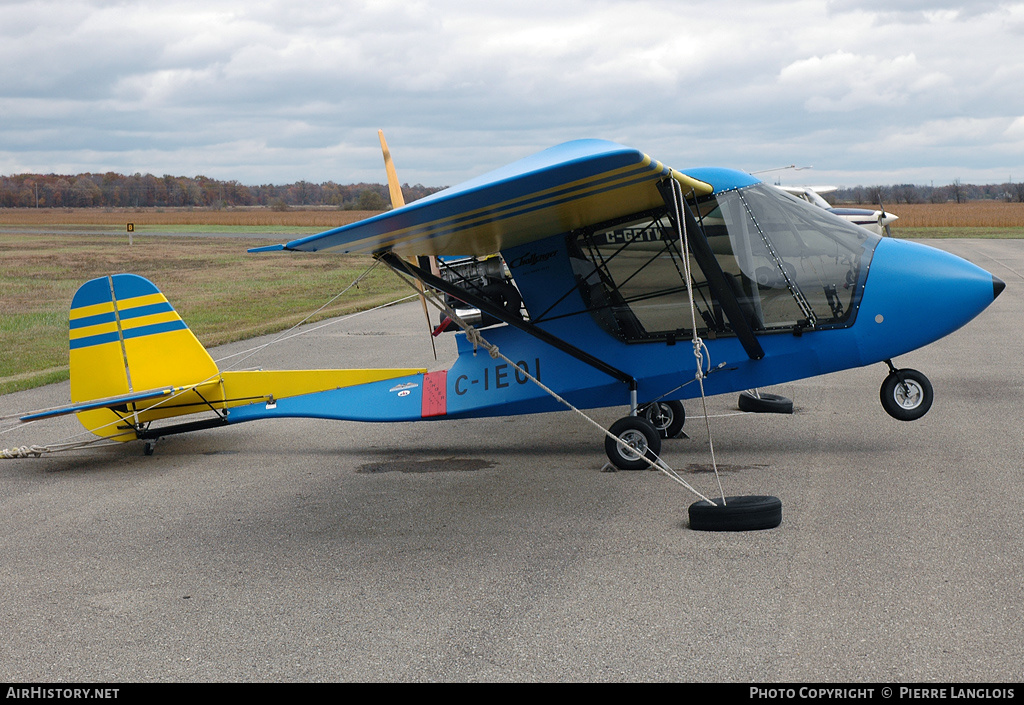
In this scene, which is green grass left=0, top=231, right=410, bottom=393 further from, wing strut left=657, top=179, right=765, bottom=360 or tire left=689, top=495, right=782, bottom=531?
tire left=689, top=495, right=782, bottom=531

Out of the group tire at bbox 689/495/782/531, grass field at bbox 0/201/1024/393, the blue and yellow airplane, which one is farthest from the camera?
grass field at bbox 0/201/1024/393

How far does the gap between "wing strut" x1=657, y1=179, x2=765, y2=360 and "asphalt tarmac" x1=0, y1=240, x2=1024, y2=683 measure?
1.03m

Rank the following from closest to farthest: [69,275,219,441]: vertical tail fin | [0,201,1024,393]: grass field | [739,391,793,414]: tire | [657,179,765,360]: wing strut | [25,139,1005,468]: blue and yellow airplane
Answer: [657,179,765,360]: wing strut < [25,139,1005,468]: blue and yellow airplane < [69,275,219,441]: vertical tail fin < [739,391,793,414]: tire < [0,201,1024,393]: grass field

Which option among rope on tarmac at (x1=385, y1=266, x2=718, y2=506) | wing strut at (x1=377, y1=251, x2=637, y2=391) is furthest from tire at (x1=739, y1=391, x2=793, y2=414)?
wing strut at (x1=377, y1=251, x2=637, y2=391)

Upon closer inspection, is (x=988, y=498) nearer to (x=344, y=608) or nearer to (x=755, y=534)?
(x=755, y=534)

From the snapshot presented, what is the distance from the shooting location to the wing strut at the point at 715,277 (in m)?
6.71

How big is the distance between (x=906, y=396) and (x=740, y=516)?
99.9 inches

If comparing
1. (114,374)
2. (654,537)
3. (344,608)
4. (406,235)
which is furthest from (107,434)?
(654,537)

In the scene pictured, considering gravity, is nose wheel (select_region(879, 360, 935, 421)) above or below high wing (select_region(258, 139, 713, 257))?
below

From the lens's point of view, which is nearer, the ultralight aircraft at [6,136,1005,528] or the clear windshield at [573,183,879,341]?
the ultralight aircraft at [6,136,1005,528]

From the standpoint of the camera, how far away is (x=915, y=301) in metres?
7.07

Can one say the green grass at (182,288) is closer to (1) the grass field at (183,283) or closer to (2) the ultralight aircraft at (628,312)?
(1) the grass field at (183,283)

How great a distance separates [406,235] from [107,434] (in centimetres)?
447

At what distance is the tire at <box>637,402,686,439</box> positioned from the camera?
856 centimetres
